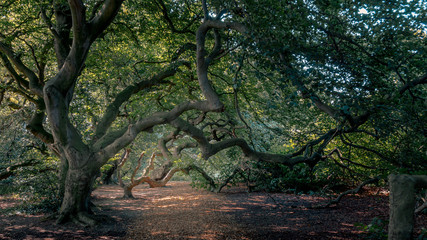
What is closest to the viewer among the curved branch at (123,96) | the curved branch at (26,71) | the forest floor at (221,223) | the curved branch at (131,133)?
the forest floor at (221,223)

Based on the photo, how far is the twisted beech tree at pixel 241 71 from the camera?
13.1ft

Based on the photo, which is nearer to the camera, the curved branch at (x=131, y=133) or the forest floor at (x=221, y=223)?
the forest floor at (x=221, y=223)

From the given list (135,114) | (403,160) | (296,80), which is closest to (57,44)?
(135,114)

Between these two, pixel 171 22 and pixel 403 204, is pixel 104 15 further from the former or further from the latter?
pixel 403 204

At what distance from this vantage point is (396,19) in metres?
4.18

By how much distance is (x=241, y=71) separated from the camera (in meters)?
7.07

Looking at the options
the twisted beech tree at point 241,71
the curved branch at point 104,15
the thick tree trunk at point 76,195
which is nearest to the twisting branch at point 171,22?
the twisted beech tree at point 241,71

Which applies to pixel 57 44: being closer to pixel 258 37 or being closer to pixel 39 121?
pixel 39 121

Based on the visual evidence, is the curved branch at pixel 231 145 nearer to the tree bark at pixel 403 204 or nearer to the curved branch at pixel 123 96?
the curved branch at pixel 123 96

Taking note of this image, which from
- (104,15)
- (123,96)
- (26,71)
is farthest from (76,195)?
(104,15)

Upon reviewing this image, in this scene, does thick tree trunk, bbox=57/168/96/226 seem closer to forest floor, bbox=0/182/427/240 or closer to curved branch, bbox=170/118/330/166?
forest floor, bbox=0/182/427/240

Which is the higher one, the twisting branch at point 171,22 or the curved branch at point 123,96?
the twisting branch at point 171,22

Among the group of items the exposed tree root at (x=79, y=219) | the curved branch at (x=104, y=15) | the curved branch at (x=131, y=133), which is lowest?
the exposed tree root at (x=79, y=219)

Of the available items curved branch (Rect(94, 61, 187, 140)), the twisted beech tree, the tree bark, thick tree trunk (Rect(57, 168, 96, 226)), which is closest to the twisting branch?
the twisted beech tree
